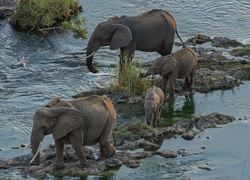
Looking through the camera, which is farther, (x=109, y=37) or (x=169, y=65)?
(x=109, y=37)

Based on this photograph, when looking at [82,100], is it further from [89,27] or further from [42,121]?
[89,27]

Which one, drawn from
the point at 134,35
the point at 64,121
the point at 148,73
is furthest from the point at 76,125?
the point at 134,35

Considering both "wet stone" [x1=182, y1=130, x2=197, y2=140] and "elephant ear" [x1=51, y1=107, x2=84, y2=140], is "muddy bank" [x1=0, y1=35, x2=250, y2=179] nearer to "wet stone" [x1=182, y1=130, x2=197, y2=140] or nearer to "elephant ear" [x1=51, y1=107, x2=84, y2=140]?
"wet stone" [x1=182, y1=130, x2=197, y2=140]

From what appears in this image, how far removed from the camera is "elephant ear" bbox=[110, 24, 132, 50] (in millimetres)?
17047

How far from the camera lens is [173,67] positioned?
15820 mm

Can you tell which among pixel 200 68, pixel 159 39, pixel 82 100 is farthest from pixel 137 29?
pixel 82 100

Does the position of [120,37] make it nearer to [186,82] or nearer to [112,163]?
[186,82]

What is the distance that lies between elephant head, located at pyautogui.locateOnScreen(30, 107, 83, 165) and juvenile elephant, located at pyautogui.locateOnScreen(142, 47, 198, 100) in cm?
367

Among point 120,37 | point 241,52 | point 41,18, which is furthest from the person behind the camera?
point 41,18

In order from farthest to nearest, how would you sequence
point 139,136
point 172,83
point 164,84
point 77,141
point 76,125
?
point 164,84
point 172,83
point 139,136
point 77,141
point 76,125

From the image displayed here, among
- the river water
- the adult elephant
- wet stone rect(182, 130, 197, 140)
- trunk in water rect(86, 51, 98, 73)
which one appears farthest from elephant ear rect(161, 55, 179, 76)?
trunk in water rect(86, 51, 98, 73)

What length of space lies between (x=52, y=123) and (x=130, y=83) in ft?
14.0

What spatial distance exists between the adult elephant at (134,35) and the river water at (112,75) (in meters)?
0.84

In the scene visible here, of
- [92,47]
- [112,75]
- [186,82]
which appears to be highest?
[92,47]
